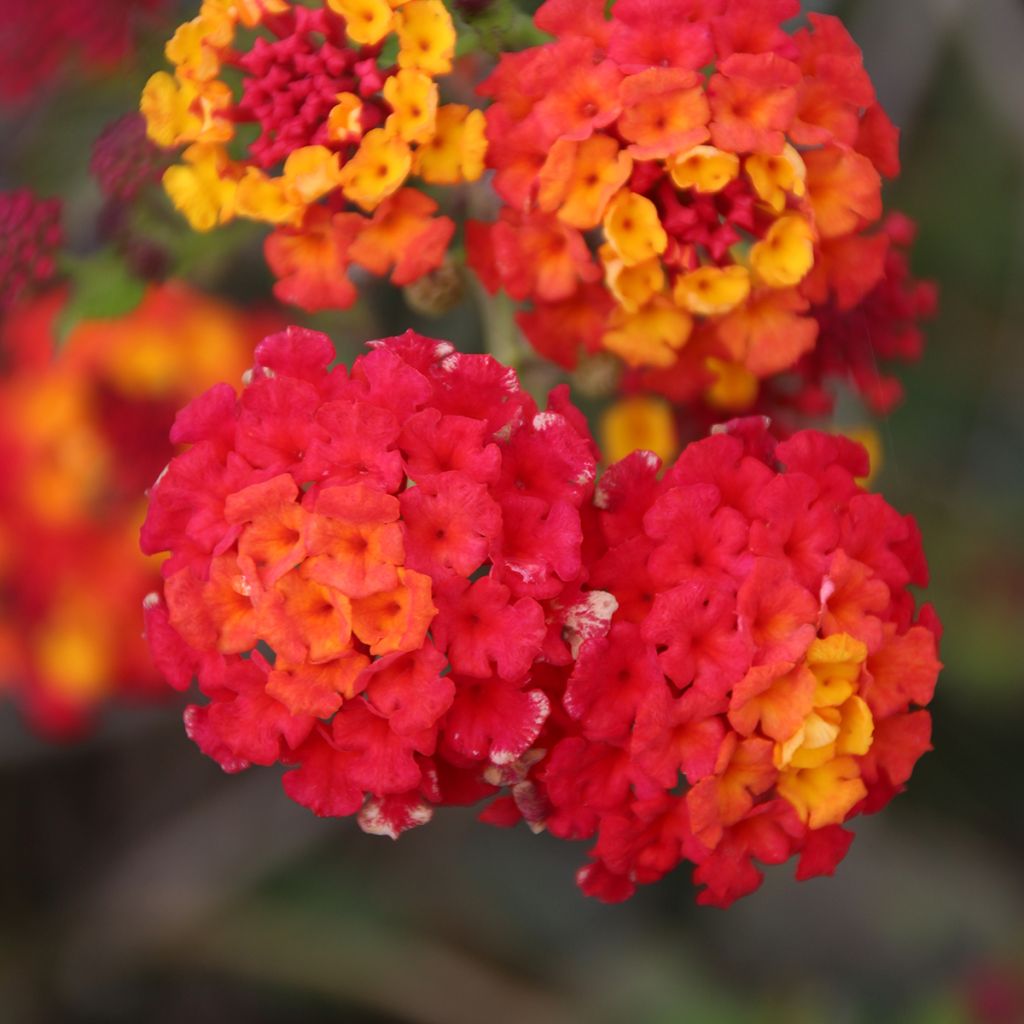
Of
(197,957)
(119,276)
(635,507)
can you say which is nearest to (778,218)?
(635,507)

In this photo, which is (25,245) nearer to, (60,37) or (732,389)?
(60,37)

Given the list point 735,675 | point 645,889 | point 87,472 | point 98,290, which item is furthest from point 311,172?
point 645,889

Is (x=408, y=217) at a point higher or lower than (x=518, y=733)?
higher

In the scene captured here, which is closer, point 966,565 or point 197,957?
point 966,565

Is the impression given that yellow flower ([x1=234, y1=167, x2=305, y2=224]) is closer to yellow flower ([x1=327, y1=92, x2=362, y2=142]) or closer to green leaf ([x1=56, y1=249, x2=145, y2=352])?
yellow flower ([x1=327, y1=92, x2=362, y2=142])

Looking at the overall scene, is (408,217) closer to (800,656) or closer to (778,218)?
(778,218)

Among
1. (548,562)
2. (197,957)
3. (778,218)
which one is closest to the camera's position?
(548,562)
